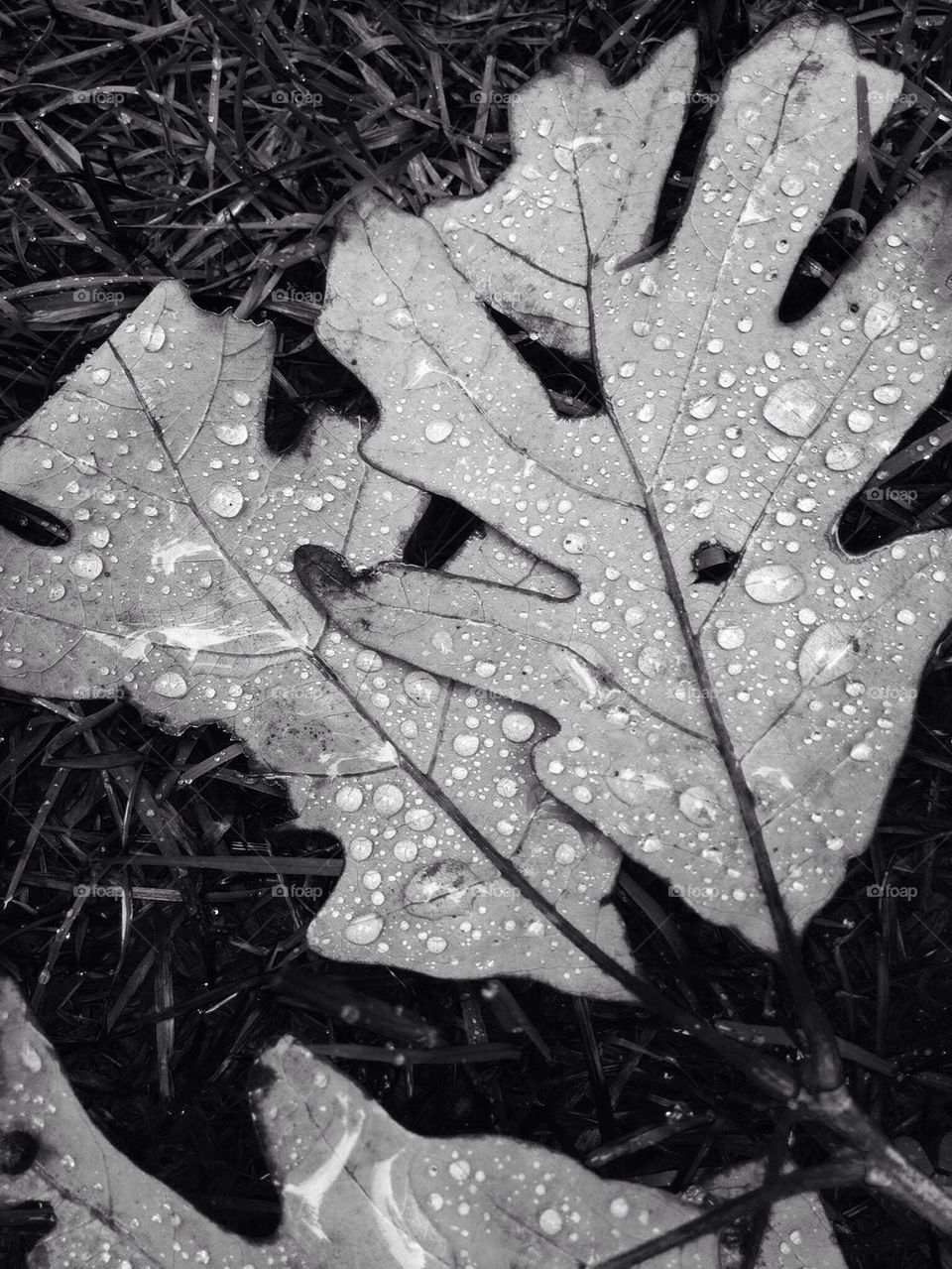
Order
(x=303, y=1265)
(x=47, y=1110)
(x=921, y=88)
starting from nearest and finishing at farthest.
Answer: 1. (x=303, y=1265)
2. (x=47, y=1110)
3. (x=921, y=88)

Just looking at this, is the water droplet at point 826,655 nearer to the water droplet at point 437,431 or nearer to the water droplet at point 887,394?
the water droplet at point 887,394

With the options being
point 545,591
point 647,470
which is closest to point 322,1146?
point 545,591

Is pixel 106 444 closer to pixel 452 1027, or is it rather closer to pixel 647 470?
pixel 647 470

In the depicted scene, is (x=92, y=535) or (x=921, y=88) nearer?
(x=92, y=535)
